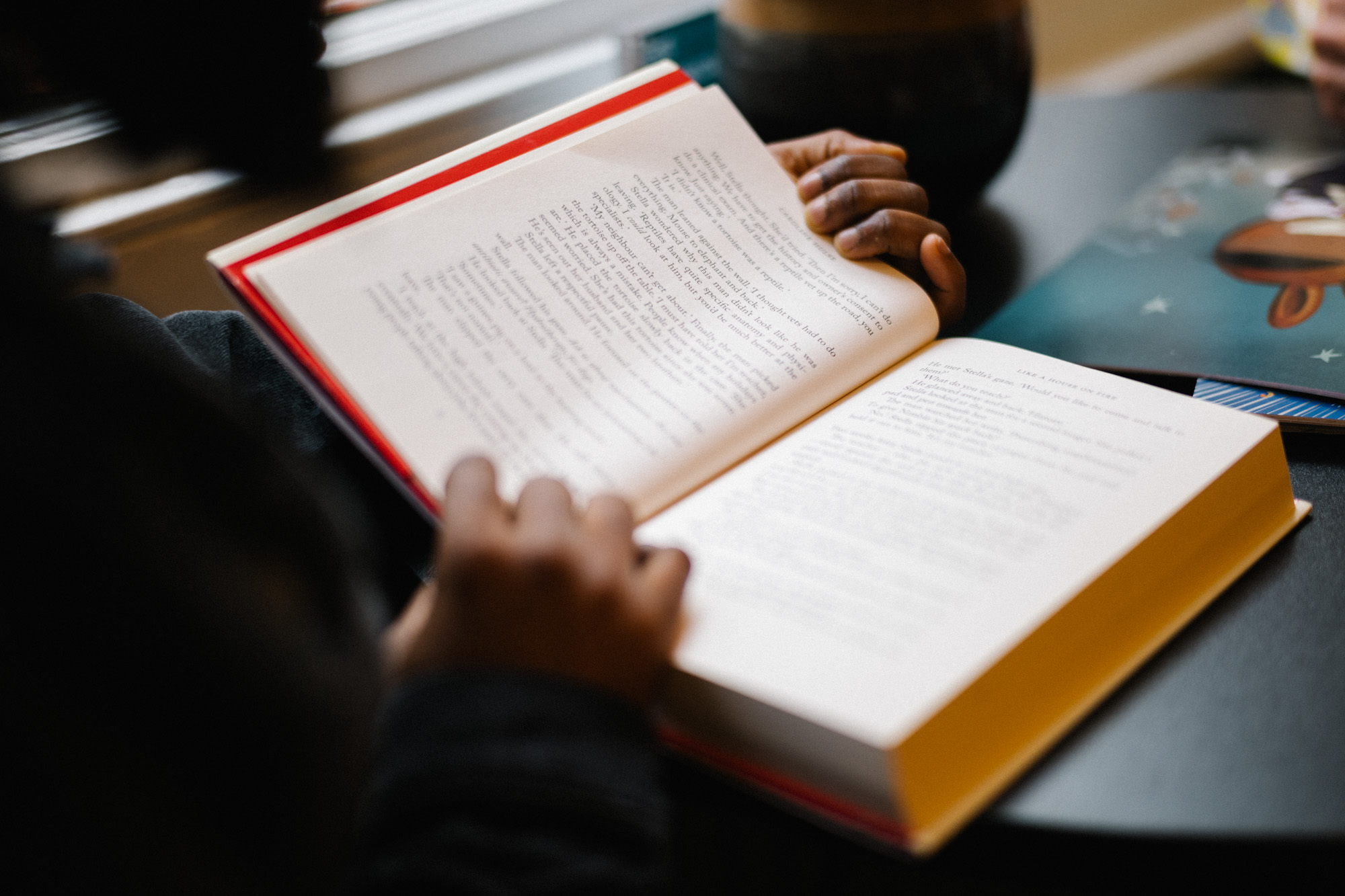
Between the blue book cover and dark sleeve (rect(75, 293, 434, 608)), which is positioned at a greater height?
dark sleeve (rect(75, 293, 434, 608))

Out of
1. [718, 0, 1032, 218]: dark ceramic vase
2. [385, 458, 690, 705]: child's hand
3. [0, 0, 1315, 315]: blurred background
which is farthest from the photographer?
[718, 0, 1032, 218]: dark ceramic vase

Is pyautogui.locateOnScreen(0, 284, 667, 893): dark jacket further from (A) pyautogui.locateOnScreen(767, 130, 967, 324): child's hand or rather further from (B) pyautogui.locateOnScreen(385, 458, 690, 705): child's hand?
(A) pyautogui.locateOnScreen(767, 130, 967, 324): child's hand

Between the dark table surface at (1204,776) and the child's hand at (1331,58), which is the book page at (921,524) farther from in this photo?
the child's hand at (1331,58)

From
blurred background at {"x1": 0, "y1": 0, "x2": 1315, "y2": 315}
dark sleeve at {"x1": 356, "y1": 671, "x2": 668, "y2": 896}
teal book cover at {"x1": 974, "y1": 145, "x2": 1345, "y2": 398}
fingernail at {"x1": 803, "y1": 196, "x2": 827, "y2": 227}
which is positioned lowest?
teal book cover at {"x1": 974, "y1": 145, "x2": 1345, "y2": 398}

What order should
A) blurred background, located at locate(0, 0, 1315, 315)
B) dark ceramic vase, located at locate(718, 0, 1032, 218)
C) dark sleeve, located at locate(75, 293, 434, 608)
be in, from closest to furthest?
1. blurred background, located at locate(0, 0, 1315, 315)
2. dark sleeve, located at locate(75, 293, 434, 608)
3. dark ceramic vase, located at locate(718, 0, 1032, 218)

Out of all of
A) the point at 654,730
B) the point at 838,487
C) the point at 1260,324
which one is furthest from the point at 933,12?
the point at 654,730

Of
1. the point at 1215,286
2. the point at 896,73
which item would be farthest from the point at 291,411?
the point at 1215,286

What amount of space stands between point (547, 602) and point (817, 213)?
0.30m

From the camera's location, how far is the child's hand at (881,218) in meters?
0.56

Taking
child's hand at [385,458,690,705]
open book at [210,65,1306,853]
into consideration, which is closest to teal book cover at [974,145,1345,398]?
open book at [210,65,1306,853]

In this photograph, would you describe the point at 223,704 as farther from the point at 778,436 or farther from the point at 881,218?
the point at 881,218

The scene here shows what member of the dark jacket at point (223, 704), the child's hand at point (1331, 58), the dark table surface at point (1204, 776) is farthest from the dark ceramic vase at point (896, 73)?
the dark jacket at point (223, 704)

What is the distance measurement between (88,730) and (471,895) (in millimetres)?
113

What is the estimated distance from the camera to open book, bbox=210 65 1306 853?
13.1 inches
